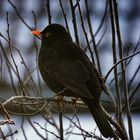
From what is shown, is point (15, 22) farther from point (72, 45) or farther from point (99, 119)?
point (99, 119)

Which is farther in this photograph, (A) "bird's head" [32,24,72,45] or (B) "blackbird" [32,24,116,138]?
(A) "bird's head" [32,24,72,45]

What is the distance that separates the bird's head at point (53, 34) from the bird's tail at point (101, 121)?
1022mm

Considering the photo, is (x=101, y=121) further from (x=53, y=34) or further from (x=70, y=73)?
(x=53, y=34)

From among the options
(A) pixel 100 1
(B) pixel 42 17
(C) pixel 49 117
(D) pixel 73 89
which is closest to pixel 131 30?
(A) pixel 100 1

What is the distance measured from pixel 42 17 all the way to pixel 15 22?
57 centimetres

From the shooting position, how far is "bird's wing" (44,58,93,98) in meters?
4.91

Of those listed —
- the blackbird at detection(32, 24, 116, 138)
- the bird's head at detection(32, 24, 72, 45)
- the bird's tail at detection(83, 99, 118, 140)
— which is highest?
the bird's head at detection(32, 24, 72, 45)

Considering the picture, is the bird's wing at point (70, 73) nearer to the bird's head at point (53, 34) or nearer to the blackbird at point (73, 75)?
the blackbird at point (73, 75)

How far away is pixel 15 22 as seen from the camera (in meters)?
9.76

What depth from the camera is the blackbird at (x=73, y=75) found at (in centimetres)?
487

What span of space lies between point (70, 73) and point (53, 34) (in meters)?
0.87

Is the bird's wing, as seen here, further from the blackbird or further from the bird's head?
the bird's head

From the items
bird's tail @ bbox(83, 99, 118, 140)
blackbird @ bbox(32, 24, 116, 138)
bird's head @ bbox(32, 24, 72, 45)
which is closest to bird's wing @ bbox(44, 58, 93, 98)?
blackbird @ bbox(32, 24, 116, 138)

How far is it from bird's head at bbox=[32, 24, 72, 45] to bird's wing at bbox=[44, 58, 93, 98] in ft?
1.59
